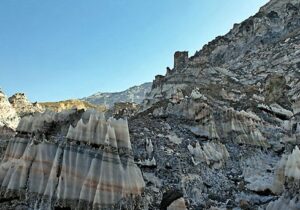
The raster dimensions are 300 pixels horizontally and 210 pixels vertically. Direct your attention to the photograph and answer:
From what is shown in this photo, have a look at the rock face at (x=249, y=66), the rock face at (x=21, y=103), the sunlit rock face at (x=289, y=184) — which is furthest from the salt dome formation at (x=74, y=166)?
the rock face at (x=21, y=103)

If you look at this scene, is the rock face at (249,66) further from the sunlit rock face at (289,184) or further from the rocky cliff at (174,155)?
the sunlit rock face at (289,184)

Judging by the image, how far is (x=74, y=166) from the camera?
22594 millimetres

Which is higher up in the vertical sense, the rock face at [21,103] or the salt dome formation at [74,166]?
the rock face at [21,103]

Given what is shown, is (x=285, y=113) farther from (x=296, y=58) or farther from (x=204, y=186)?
(x=296, y=58)

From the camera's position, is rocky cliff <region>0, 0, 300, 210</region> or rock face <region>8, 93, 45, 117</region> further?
rock face <region>8, 93, 45, 117</region>

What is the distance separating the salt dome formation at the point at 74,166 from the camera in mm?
21750

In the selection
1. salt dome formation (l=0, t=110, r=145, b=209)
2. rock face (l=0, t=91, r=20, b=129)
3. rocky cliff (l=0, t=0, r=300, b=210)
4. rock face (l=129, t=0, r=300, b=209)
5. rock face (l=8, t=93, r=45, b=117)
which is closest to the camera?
salt dome formation (l=0, t=110, r=145, b=209)

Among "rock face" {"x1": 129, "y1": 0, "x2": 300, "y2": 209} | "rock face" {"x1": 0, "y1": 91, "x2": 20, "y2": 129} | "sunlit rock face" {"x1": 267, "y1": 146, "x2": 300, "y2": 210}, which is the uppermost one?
"rock face" {"x1": 0, "y1": 91, "x2": 20, "y2": 129}

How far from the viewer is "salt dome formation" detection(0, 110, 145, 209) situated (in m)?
21.8

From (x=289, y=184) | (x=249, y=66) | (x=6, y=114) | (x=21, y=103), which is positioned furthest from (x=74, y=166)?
(x=21, y=103)

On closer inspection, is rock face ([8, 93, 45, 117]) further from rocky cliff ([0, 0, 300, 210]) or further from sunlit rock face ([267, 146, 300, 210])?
sunlit rock face ([267, 146, 300, 210])

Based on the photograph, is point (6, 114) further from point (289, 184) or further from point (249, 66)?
point (289, 184)

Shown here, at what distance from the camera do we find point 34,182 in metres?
22.6

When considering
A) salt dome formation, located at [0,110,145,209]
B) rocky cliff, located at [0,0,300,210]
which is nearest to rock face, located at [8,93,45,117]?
rocky cliff, located at [0,0,300,210]
